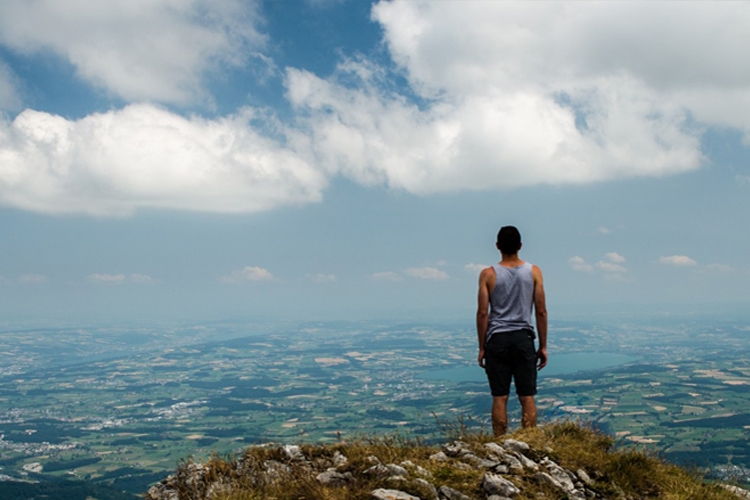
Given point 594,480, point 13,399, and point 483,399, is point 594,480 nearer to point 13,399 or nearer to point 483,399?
point 483,399

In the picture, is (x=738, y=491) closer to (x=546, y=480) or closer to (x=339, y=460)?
(x=546, y=480)

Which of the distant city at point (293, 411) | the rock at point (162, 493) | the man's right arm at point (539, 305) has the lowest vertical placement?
the distant city at point (293, 411)

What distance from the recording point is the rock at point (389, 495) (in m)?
5.48

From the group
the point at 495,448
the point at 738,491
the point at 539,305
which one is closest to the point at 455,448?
the point at 495,448

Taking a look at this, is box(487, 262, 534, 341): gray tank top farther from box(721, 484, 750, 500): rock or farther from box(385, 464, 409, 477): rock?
box(721, 484, 750, 500): rock

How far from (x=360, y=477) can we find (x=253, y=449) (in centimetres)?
188

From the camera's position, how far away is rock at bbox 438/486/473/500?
569cm

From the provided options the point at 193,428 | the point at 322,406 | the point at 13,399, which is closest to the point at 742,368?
the point at 322,406

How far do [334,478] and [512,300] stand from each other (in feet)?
11.9

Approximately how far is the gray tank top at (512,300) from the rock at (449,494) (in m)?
2.70

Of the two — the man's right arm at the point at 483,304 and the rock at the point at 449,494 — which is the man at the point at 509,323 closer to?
the man's right arm at the point at 483,304

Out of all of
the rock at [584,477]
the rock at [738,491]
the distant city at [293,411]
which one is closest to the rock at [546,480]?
the rock at [584,477]

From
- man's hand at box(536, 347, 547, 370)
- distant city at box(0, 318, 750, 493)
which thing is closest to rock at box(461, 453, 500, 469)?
man's hand at box(536, 347, 547, 370)

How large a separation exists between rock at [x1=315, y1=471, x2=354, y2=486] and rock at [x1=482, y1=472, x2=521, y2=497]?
1.52 metres
